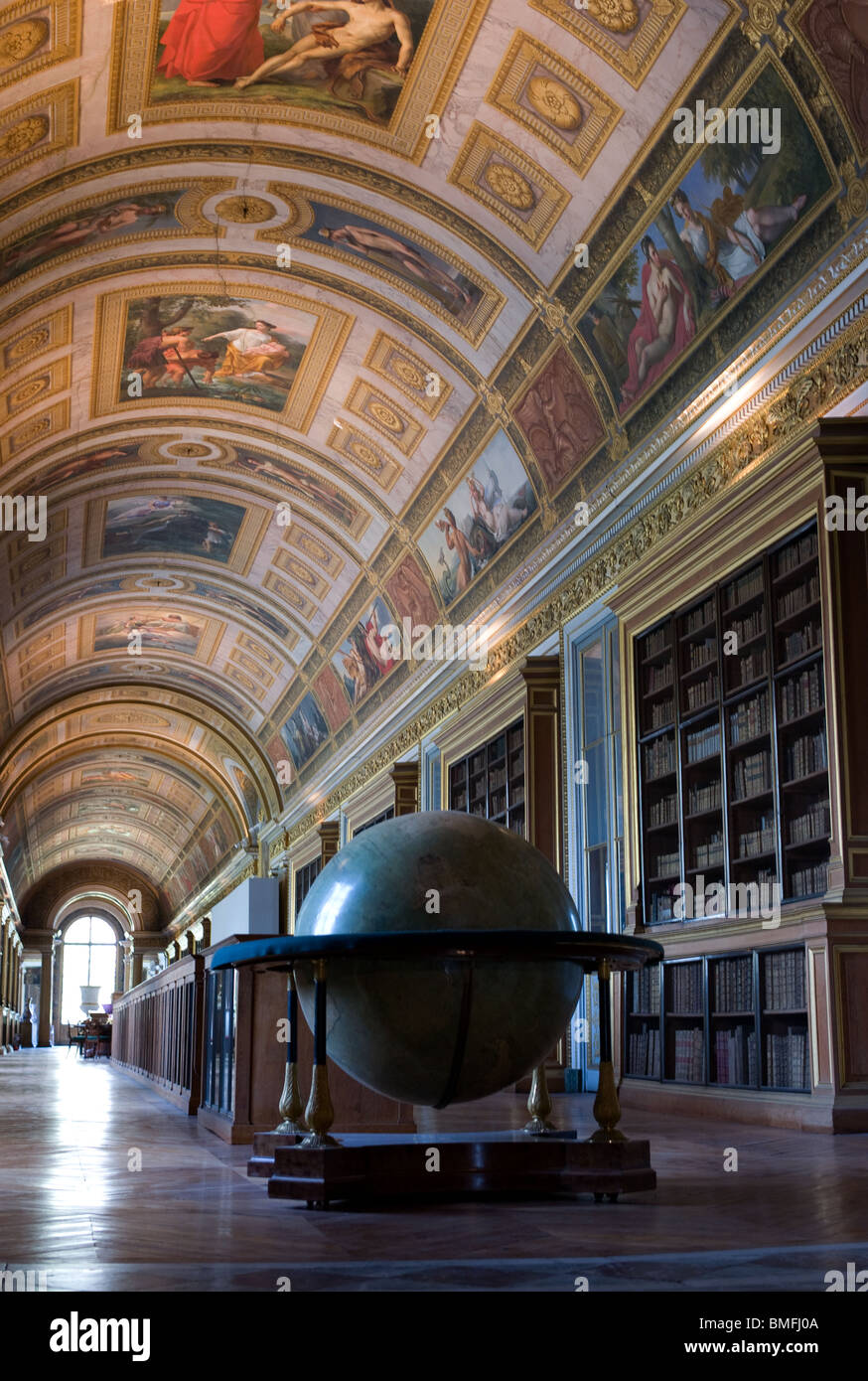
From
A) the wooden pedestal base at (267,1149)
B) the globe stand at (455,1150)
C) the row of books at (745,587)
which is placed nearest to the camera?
the globe stand at (455,1150)

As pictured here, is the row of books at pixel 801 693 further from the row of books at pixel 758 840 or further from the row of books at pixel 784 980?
the row of books at pixel 784 980

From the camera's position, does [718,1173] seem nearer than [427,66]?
Yes

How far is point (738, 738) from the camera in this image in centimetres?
1074

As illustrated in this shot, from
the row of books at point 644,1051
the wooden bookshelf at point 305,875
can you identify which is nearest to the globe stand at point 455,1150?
the row of books at point 644,1051

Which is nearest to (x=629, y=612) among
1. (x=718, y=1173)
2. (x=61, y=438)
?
(x=718, y=1173)

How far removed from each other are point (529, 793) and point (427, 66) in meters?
7.79

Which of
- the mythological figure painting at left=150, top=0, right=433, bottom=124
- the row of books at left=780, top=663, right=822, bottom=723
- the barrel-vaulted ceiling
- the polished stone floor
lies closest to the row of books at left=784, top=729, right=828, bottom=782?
the row of books at left=780, top=663, right=822, bottom=723

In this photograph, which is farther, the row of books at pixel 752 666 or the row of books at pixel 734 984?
the row of books at pixel 752 666

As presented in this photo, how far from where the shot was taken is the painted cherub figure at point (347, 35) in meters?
11.7

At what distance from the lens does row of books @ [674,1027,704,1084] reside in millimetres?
11000

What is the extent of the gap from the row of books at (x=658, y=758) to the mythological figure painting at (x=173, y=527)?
12682 millimetres

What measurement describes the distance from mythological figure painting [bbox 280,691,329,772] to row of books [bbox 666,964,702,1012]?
16.8 meters

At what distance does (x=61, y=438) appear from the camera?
63.4ft

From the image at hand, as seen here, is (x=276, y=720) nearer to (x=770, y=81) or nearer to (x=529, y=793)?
(x=529, y=793)
